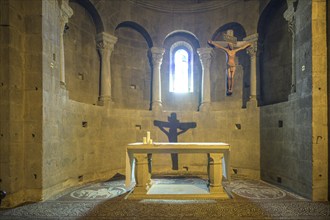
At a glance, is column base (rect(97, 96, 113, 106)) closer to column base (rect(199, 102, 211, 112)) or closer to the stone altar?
the stone altar

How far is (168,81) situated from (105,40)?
10.9 feet

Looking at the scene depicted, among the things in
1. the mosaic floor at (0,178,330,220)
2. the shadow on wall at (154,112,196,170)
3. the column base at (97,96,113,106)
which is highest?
the column base at (97,96,113,106)

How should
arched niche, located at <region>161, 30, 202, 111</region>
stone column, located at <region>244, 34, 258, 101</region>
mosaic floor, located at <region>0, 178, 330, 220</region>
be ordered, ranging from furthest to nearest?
arched niche, located at <region>161, 30, 202, 111</region> → stone column, located at <region>244, 34, 258, 101</region> → mosaic floor, located at <region>0, 178, 330, 220</region>

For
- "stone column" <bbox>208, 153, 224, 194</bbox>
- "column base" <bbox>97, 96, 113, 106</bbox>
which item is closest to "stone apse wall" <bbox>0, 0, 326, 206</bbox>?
"column base" <bbox>97, 96, 113, 106</bbox>

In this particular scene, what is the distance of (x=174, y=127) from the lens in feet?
37.4

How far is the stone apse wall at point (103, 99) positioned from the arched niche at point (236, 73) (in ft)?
0.14

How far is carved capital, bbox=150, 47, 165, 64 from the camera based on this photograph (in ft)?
37.8

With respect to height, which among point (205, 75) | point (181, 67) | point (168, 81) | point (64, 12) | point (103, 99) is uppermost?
point (64, 12)

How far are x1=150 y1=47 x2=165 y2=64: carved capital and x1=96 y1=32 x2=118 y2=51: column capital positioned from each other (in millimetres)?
1709

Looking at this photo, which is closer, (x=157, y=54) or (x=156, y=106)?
(x=156, y=106)

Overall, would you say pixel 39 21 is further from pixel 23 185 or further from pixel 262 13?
pixel 262 13

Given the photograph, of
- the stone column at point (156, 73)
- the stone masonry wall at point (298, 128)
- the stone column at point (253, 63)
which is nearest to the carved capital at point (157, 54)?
the stone column at point (156, 73)

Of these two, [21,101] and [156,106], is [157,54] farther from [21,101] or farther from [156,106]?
[21,101]

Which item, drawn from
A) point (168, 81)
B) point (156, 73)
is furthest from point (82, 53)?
point (168, 81)
